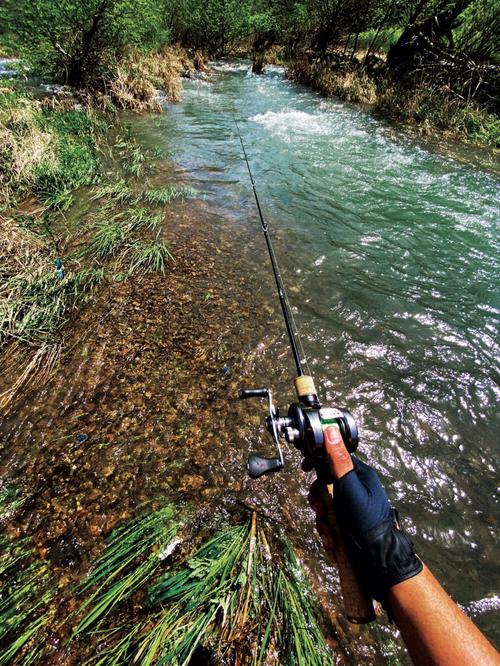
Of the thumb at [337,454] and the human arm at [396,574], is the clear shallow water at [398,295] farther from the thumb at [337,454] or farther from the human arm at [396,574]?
the thumb at [337,454]

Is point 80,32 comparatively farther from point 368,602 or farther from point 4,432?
point 368,602

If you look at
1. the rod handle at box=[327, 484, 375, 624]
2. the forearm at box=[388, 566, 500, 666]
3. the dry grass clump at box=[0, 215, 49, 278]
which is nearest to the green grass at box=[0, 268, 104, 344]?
the dry grass clump at box=[0, 215, 49, 278]

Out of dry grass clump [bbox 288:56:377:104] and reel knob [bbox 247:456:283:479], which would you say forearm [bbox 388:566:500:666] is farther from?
dry grass clump [bbox 288:56:377:104]

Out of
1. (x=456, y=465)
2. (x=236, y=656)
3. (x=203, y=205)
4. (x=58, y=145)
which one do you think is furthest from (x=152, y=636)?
(x=58, y=145)

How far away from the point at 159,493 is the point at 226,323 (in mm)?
2136

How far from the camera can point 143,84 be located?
10.5 m

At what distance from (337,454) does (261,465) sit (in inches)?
16.4

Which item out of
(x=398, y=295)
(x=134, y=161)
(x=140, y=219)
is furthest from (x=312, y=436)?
(x=134, y=161)

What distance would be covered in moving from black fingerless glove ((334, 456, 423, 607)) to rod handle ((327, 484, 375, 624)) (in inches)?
1.4

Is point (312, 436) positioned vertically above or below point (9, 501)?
above

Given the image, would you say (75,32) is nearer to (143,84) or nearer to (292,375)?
(143,84)

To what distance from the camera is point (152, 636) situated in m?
1.76

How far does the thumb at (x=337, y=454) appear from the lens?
1674mm

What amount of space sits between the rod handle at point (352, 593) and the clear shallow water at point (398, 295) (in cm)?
132
